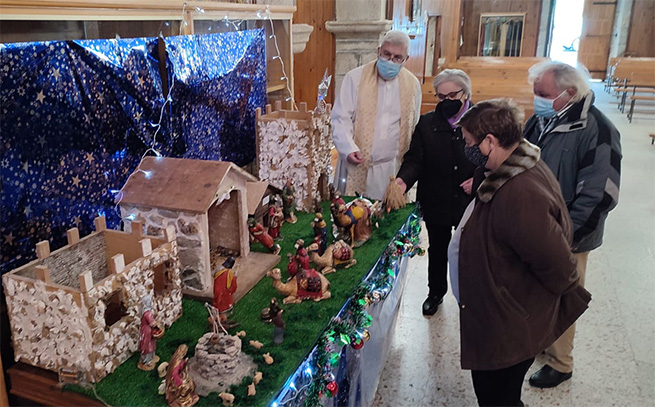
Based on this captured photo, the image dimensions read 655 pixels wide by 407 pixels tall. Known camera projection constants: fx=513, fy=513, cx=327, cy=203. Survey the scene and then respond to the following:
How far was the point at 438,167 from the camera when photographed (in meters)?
2.62

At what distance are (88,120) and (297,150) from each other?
0.85 meters

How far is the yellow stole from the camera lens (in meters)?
2.76

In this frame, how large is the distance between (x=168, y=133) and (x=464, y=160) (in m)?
1.45

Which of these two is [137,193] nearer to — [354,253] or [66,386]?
[66,386]

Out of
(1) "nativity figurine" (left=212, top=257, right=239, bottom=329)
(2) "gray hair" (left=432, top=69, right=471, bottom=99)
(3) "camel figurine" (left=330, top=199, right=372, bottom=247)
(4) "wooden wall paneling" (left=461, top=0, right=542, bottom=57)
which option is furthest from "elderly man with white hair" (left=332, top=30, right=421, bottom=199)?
(4) "wooden wall paneling" (left=461, top=0, right=542, bottom=57)

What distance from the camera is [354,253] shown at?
1.88 m

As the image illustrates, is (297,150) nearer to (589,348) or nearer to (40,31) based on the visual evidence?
(40,31)

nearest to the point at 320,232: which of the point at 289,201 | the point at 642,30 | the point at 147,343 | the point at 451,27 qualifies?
the point at 289,201

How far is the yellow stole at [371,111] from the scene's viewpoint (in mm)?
2756

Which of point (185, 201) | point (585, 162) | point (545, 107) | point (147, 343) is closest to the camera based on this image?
point (147, 343)

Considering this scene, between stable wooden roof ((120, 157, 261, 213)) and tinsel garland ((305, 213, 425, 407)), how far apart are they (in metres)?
0.51

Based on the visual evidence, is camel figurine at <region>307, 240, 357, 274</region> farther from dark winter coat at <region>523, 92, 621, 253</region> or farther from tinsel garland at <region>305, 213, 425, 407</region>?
dark winter coat at <region>523, 92, 621, 253</region>

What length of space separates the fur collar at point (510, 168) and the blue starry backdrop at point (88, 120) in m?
1.12

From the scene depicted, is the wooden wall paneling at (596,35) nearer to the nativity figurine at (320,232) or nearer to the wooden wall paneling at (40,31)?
the nativity figurine at (320,232)
